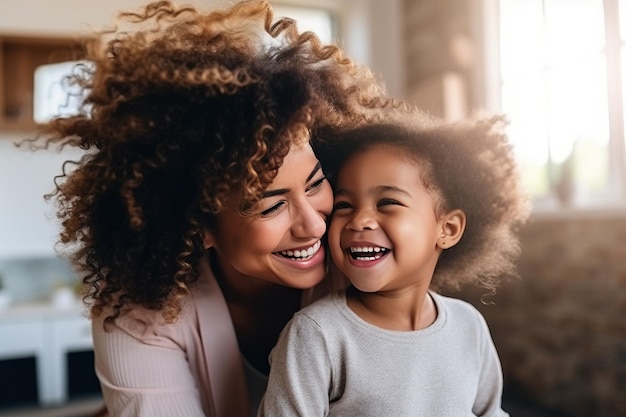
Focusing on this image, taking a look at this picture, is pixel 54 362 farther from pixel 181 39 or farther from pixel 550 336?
pixel 181 39

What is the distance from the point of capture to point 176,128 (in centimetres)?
104

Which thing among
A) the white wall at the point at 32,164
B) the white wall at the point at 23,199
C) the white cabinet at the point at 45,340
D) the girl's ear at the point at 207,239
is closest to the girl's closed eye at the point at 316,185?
the girl's ear at the point at 207,239

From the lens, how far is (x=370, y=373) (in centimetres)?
106

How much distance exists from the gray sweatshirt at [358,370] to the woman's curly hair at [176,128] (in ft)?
0.78

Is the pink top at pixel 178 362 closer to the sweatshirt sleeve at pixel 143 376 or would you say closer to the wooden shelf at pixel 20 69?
the sweatshirt sleeve at pixel 143 376

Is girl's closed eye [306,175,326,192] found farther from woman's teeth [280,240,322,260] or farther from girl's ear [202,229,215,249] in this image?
girl's ear [202,229,215,249]

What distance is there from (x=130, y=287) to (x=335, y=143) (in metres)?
0.45

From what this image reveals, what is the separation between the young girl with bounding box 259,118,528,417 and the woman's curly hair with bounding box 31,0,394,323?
0.47 feet

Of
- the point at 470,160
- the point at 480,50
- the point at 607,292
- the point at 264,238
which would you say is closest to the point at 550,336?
the point at 607,292

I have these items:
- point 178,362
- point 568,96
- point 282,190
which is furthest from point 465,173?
point 568,96

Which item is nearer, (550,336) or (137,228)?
(137,228)

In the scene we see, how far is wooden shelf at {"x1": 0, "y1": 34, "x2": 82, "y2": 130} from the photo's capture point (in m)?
4.02

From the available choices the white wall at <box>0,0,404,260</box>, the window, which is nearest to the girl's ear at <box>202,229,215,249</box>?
the window

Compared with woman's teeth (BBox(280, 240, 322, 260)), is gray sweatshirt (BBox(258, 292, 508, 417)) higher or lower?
lower
